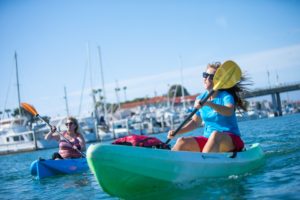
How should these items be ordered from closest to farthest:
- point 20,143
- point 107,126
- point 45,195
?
point 45,195
point 20,143
point 107,126

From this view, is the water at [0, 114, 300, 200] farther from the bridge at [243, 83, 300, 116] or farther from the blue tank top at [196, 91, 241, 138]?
the bridge at [243, 83, 300, 116]

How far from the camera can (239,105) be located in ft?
22.3

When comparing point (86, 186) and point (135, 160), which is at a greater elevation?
point (135, 160)

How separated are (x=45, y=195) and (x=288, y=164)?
179 inches

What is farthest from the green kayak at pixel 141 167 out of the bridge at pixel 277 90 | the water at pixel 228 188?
the bridge at pixel 277 90

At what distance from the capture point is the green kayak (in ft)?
17.1

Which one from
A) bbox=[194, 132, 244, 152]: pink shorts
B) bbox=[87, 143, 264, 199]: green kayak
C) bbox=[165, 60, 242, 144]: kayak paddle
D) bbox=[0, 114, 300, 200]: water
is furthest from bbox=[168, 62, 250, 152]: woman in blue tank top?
bbox=[0, 114, 300, 200]: water

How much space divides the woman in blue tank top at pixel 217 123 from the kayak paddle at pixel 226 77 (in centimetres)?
17

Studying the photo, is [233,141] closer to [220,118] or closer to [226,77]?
[220,118]

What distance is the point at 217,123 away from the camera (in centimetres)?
658

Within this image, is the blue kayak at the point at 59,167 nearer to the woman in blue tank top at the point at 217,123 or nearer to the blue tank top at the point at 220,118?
the woman in blue tank top at the point at 217,123

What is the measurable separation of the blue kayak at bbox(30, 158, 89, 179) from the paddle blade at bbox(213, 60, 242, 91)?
5.36 m

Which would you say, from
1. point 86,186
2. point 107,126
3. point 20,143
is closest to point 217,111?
point 86,186

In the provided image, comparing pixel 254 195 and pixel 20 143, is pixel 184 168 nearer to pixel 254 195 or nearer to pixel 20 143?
pixel 254 195
